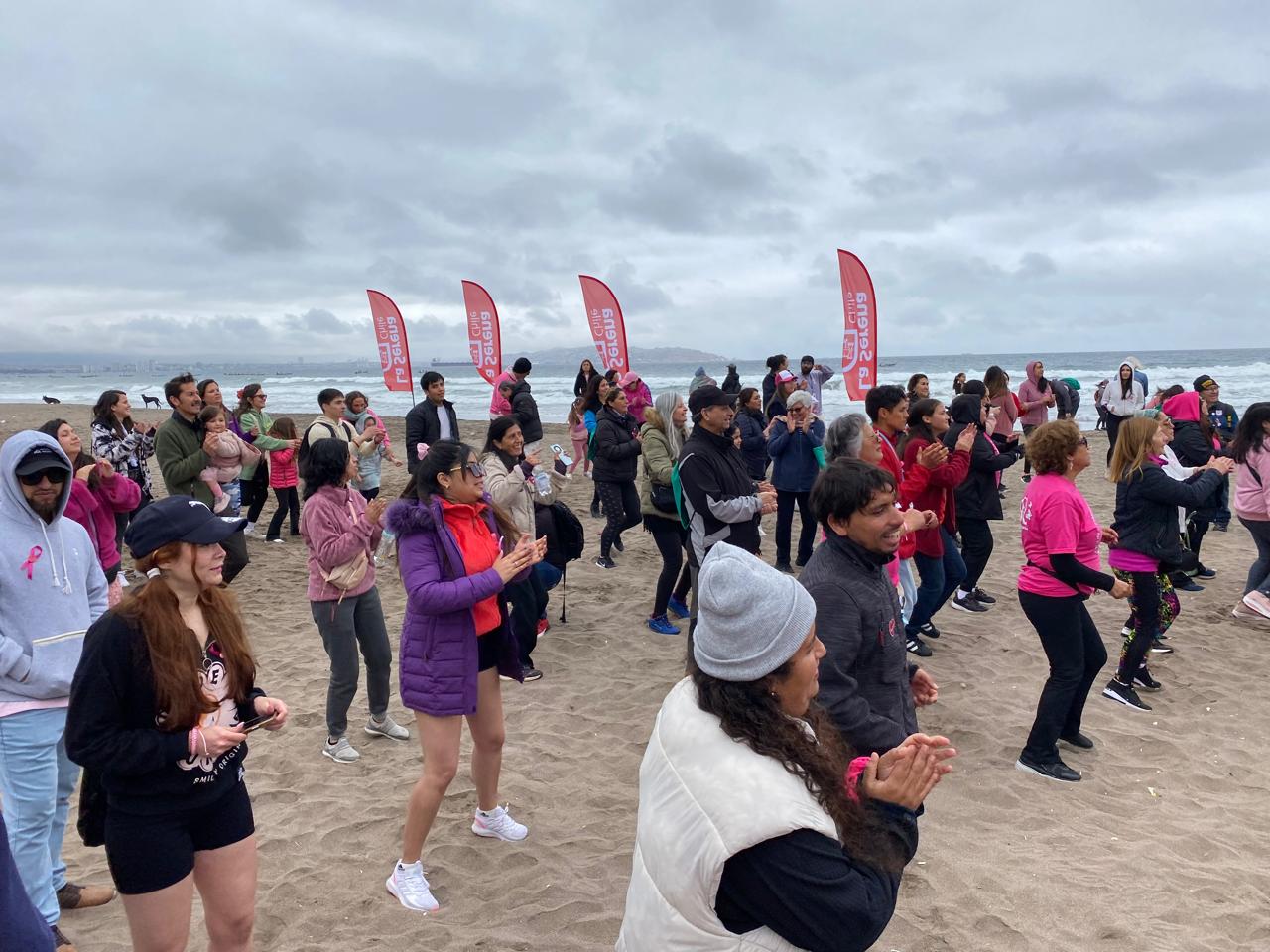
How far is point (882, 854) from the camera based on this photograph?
160 cm

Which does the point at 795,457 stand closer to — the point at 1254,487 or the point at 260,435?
the point at 1254,487

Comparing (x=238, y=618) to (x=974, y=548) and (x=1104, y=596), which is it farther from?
(x=1104, y=596)

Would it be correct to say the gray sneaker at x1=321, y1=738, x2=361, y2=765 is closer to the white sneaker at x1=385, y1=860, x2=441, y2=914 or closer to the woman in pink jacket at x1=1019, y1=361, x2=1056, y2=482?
the white sneaker at x1=385, y1=860, x2=441, y2=914

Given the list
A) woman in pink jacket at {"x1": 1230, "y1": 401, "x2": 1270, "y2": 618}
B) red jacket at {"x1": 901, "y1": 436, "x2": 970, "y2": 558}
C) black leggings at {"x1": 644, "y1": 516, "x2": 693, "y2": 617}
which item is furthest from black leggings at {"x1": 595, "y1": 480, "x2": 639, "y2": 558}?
woman in pink jacket at {"x1": 1230, "y1": 401, "x2": 1270, "y2": 618}

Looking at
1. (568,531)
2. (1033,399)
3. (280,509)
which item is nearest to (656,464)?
(568,531)

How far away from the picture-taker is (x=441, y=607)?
3.10 meters

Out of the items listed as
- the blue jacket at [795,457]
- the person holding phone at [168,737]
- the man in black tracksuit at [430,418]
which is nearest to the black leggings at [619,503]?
the blue jacket at [795,457]

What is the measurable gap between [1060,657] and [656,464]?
3028 mm

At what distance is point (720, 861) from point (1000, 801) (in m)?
3.43

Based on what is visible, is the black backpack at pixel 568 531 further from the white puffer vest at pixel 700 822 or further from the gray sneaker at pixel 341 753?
the white puffer vest at pixel 700 822

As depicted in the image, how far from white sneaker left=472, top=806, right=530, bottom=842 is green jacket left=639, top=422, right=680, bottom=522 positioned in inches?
111

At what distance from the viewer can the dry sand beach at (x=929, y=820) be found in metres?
3.25

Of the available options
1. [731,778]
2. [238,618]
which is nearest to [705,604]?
[731,778]

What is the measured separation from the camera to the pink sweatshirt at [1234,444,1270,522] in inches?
240
